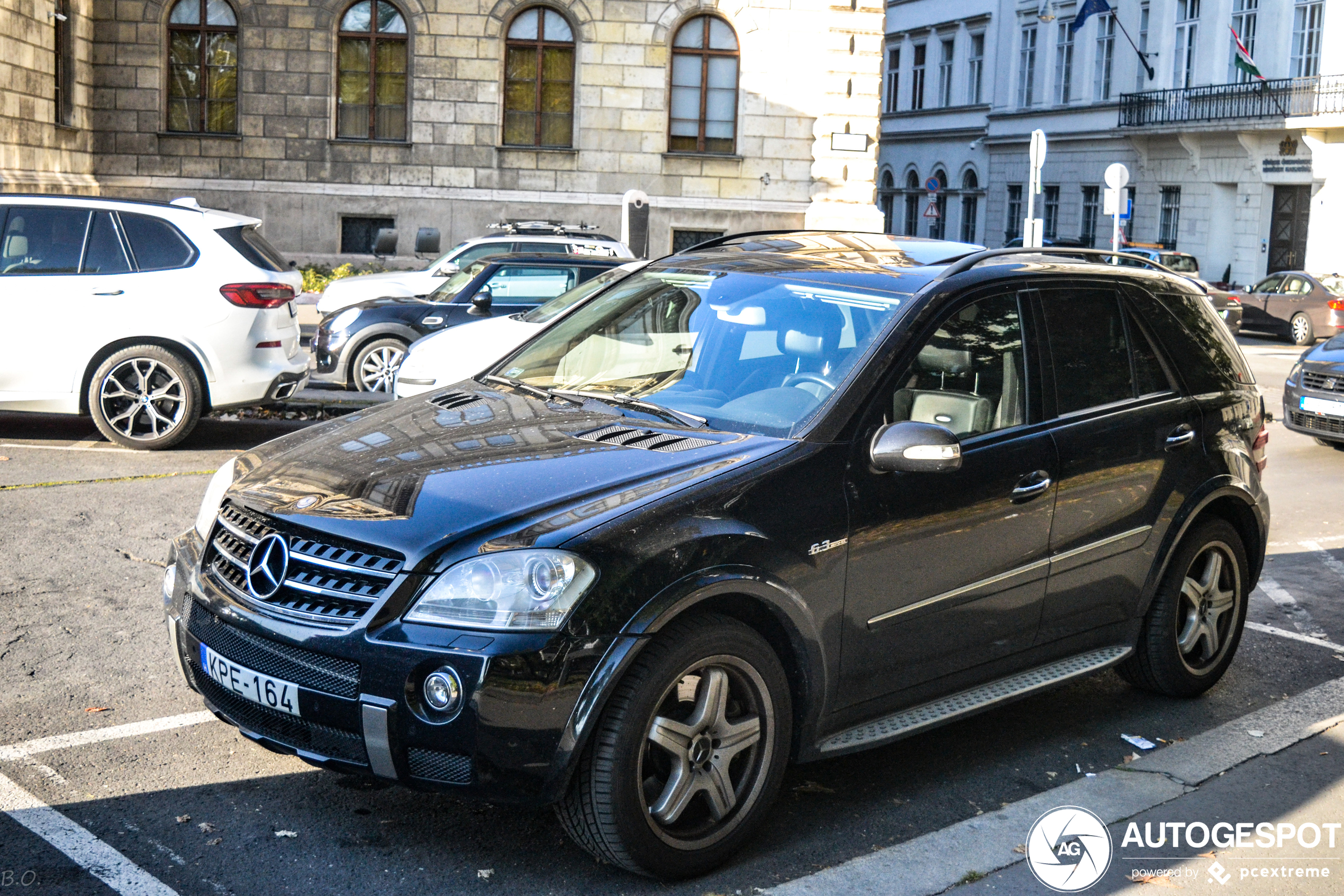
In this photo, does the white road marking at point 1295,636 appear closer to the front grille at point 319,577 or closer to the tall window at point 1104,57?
the front grille at point 319,577

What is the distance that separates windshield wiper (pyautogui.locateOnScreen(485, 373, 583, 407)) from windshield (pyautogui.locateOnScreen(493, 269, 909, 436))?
0.03 meters

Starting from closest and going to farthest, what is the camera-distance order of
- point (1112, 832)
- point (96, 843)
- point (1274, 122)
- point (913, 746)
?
point (96, 843), point (1112, 832), point (913, 746), point (1274, 122)

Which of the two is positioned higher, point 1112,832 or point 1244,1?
point 1244,1

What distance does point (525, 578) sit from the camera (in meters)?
3.55

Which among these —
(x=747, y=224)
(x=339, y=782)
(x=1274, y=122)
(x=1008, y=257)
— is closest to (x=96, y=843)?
(x=339, y=782)

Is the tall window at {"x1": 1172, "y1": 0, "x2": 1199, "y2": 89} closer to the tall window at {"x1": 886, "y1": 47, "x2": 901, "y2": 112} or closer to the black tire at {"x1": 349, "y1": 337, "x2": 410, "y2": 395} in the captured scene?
the tall window at {"x1": 886, "y1": 47, "x2": 901, "y2": 112}

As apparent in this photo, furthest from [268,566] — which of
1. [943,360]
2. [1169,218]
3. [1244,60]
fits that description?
[1169,218]

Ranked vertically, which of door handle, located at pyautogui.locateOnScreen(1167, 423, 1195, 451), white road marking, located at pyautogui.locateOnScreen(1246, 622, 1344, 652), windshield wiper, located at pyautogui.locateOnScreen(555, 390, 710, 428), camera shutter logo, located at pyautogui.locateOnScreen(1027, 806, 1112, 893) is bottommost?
camera shutter logo, located at pyautogui.locateOnScreen(1027, 806, 1112, 893)

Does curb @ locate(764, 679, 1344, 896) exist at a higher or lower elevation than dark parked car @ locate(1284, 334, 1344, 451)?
lower

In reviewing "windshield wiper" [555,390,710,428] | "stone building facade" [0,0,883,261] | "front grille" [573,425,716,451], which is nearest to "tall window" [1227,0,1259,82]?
"stone building facade" [0,0,883,261]

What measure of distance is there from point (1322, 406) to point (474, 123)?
18630mm

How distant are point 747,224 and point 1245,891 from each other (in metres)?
24.9

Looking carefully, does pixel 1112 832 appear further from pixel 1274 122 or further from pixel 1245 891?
pixel 1274 122

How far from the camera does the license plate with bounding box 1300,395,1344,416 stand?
42.1 feet
